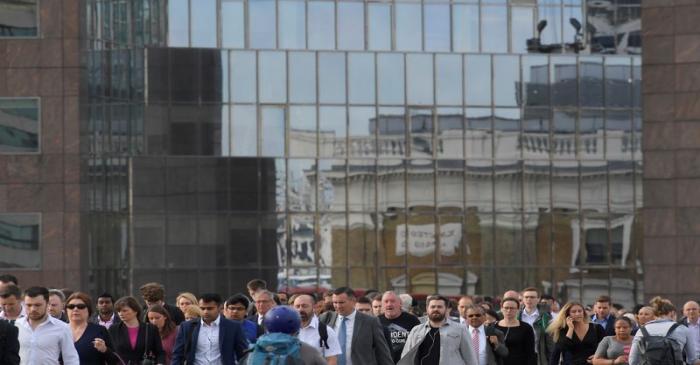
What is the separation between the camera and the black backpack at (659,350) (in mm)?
18906

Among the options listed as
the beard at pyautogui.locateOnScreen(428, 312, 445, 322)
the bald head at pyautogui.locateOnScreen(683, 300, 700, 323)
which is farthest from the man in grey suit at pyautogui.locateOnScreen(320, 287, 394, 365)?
the bald head at pyautogui.locateOnScreen(683, 300, 700, 323)

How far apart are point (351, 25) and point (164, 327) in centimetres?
3406

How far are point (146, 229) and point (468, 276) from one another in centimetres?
950

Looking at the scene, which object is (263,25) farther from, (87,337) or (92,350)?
(92,350)

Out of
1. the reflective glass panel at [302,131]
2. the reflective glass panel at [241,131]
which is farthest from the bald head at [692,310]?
the reflective glass panel at [241,131]

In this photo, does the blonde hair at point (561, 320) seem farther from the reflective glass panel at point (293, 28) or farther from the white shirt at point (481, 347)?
the reflective glass panel at point (293, 28)

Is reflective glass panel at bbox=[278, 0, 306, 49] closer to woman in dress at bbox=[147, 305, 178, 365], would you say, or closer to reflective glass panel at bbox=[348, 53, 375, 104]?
reflective glass panel at bbox=[348, 53, 375, 104]

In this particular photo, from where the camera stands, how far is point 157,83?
167 ft

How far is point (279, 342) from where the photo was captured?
37.2 feet

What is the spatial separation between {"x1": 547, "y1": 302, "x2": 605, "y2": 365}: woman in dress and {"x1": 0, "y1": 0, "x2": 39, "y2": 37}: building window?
27977mm

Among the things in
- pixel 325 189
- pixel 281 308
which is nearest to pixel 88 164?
pixel 325 189

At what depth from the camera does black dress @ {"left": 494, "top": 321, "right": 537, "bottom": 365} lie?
72.5 feet

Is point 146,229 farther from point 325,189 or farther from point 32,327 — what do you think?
point 32,327

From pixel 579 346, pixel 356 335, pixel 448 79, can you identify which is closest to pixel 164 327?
pixel 356 335
